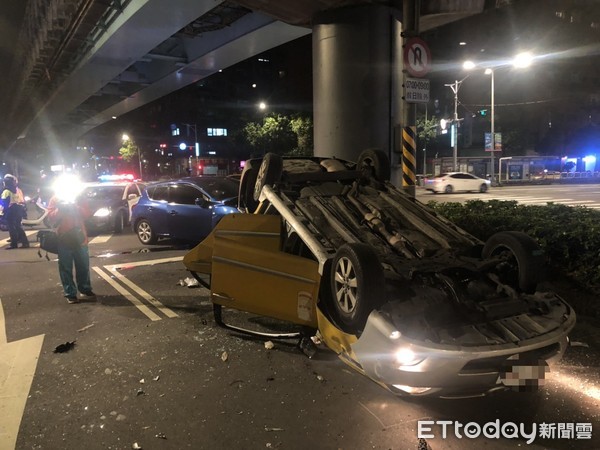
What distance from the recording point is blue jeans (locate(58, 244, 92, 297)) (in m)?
6.50

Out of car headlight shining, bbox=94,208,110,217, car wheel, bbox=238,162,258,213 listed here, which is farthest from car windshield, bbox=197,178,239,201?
car headlight shining, bbox=94,208,110,217

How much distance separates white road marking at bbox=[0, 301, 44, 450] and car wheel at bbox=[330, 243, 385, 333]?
2557mm

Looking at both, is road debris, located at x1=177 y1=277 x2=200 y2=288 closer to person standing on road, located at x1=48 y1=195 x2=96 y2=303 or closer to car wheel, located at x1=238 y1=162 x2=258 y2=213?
person standing on road, located at x1=48 y1=195 x2=96 y2=303

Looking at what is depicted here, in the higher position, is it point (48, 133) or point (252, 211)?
point (48, 133)

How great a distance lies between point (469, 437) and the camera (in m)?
3.21

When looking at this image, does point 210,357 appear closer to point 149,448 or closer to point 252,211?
point 149,448

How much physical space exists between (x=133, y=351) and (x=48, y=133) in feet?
146

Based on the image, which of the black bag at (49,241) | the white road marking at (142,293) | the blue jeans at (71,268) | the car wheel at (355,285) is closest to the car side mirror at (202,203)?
the white road marking at (142,293)

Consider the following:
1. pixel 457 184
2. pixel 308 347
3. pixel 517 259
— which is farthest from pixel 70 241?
pixel 457 184

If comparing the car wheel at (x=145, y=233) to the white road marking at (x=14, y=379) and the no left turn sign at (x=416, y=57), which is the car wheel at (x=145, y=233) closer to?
the white road marking at (x=14, y=379)

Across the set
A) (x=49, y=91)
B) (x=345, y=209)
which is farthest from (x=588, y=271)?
(x=49, y=91)

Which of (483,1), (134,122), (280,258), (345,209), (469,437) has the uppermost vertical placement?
(134,122)

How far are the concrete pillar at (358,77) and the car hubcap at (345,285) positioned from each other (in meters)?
5.84

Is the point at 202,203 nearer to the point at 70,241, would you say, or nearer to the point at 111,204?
the point at 70,241
